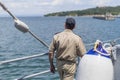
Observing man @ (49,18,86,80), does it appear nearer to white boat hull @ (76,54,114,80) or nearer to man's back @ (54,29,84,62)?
man's back @ (54,29,84,62)

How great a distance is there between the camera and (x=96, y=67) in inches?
243

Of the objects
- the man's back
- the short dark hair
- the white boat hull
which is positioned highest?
the short dark hair

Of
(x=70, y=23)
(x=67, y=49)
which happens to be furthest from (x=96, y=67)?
(x=70, y=23)

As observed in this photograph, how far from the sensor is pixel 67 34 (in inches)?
271

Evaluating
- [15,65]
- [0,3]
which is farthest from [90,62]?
[15,65]

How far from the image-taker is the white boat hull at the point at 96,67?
617cm

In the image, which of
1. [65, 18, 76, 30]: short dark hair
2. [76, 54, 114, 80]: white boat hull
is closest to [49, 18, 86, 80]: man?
[65, 18, 76, 30]: short dark hair

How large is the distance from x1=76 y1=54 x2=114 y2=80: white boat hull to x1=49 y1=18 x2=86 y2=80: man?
1.90 ft

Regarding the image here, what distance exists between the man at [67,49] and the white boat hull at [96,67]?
0.58 metres

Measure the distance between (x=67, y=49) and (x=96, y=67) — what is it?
0.84 metres

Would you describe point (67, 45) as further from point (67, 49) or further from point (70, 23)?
point (70, 23)

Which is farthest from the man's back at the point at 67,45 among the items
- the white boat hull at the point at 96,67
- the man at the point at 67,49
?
the white boat hull at the point at 96,67

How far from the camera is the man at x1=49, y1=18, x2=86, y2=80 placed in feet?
22.4

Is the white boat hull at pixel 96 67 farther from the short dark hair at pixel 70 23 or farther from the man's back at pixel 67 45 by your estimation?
the short dark hair at pixel 70 23
